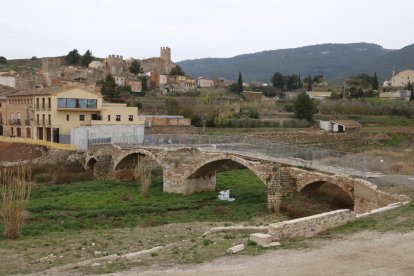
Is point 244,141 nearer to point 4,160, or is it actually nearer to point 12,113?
point 4,160

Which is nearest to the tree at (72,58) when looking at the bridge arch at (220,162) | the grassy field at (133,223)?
the grassy field at (133,223)

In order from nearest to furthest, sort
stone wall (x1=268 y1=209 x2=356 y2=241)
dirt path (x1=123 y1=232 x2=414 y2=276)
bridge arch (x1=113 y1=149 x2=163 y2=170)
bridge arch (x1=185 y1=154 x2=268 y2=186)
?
dirt path (x1=123 y1=232 x2=414 y2=276) → stone wall (x1=268 y1=209 x2=356 y2=241) → bridge arch (x1=185 y1=154 x2=268 y2=186) → bridge arch (x1=113 y1=149 x2=163 y2=170)

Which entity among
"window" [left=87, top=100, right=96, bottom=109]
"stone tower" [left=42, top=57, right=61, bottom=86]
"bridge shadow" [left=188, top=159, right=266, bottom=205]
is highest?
"stone tower" [left=42, top=57, right=61, bottom=86]

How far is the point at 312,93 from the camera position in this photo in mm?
128125

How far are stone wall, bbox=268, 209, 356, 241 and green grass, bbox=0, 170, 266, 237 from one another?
12.4 m

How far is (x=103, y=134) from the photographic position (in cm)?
5278

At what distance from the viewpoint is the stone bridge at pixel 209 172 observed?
26.1m

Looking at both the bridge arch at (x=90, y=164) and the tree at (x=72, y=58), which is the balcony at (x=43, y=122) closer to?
the bridge arch at (x=90, y=164)

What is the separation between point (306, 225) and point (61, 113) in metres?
42.7

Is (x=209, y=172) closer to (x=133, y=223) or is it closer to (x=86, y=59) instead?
(x=133, y=223)

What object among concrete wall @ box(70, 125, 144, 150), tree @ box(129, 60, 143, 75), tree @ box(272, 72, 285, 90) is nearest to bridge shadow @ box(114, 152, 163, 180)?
concrete wall @ box(70, 125, 144, 150)

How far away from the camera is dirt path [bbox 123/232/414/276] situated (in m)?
12.8

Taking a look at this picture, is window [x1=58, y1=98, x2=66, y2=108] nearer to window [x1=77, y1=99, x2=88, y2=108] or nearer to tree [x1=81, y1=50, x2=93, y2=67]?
window [x1=77, y1=99, x2=88, y2=108]

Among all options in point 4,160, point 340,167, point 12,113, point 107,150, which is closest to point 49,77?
point 12,113
